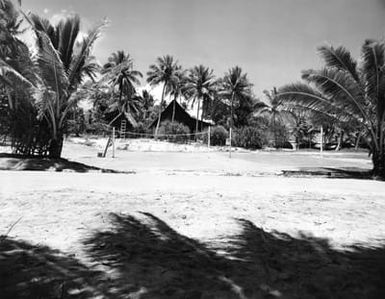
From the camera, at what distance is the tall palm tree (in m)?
50.9

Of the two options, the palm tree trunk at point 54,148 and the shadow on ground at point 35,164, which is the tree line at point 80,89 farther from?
the shadow on ground at point 35,164

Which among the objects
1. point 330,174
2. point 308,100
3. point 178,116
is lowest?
point 330,174

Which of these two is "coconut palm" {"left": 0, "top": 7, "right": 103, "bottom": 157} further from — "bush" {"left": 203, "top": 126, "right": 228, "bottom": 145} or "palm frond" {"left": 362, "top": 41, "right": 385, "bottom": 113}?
"bush" {"left": 203, "top": 126, "right": 228, "bottom": 145}

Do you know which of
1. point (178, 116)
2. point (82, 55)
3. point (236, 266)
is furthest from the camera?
point (178, 116)

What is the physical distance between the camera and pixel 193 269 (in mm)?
3279

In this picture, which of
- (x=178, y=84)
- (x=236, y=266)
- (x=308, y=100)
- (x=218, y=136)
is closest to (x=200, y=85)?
(x=178, y=84)

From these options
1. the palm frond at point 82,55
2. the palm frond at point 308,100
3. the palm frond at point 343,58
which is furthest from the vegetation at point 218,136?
the palm frond at point 82,55

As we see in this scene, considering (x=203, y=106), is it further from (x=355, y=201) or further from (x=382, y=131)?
(x=355, y=201)

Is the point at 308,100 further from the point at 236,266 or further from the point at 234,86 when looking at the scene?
Answer: the point at 234,86

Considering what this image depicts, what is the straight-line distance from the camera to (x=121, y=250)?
371 cm

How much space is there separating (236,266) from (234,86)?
48900 millimetres

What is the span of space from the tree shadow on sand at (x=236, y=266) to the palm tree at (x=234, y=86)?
46.8 metres

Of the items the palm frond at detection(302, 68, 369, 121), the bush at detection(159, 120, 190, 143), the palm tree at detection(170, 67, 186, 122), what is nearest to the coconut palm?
the palm frond at detection(302, 68, 369, 121)

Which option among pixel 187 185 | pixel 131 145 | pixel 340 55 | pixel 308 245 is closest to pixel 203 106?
pixel 131 145
